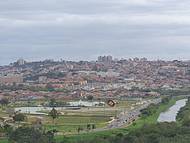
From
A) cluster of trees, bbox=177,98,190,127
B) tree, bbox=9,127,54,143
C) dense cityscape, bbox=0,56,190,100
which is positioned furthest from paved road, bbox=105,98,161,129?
dense cityscape, bbox=0,56,190,100

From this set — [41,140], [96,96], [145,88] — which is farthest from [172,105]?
[41,140]

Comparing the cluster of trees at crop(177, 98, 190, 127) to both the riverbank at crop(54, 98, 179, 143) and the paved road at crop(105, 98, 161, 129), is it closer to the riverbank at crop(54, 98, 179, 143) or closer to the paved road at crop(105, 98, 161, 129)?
the riverbank at crop(54, 98, 179, 143)

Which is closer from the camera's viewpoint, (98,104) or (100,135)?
(100,135)

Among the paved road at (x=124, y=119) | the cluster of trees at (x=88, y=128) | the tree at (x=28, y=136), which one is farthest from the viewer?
the paved road at (x=124, y=119)

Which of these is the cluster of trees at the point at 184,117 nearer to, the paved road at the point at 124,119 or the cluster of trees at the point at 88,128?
the paved road at the point at 124,119

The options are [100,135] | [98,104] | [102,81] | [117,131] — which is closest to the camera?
[100,135]

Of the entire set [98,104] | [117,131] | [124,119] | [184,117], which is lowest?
[98,104]

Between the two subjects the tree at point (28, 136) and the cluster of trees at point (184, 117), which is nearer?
the tree at point (28, 136)

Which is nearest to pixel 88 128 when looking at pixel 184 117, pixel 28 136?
pixel 184 117

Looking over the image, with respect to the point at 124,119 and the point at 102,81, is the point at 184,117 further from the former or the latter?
the point at 102,81

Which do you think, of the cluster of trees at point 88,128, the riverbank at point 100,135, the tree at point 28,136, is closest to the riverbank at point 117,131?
the riverbank at point 100,135

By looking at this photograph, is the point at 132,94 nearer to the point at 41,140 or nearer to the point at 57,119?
the point at 57,119

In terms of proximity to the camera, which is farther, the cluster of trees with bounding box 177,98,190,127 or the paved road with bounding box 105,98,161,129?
the paved road with bounding box 105,98,161,129
